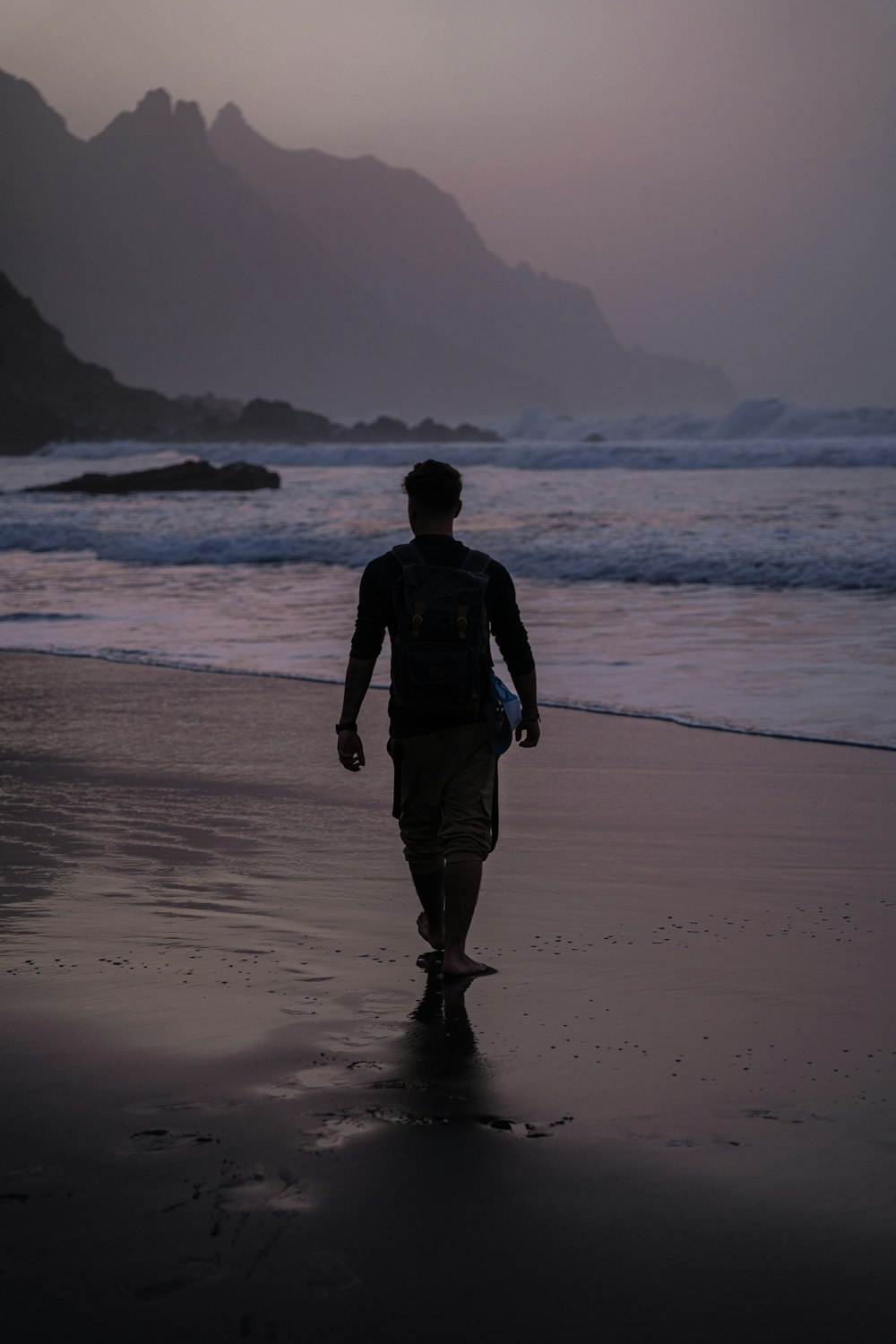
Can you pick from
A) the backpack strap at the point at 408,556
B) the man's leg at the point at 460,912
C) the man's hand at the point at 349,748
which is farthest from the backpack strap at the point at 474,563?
the man's leg at the point at 460,912

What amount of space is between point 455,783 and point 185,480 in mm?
45060

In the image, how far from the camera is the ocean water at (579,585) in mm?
9820

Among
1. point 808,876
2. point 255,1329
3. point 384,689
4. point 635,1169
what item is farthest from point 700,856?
point 384,689

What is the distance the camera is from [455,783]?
405 centimetres

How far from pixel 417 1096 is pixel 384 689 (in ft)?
22.5

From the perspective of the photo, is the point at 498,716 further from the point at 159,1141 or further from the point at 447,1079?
the point at 159,1141

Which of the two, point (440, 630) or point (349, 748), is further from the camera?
point (349, 748)

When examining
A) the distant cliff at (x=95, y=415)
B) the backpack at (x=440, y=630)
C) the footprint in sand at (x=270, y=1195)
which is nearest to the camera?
the footprint in sand at (x=270, y=1195)

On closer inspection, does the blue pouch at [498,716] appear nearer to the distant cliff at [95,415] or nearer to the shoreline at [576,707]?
the shoreline at [576,707]

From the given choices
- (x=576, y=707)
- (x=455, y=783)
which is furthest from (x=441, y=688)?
(x=576, y=707)

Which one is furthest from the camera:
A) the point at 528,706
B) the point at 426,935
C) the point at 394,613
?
the point at 426,935

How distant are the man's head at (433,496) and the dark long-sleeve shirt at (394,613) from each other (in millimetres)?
44

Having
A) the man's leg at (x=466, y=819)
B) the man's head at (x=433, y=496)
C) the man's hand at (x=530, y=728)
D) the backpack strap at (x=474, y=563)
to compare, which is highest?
the man's head at (x=433, y=496)

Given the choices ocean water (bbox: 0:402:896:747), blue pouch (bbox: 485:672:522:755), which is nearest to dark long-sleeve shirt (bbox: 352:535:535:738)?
blue pouch (bbox: 485:672:522:755)
